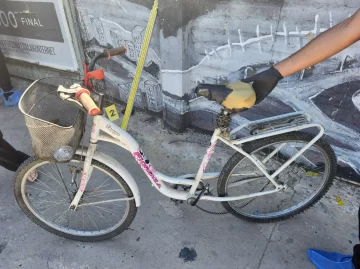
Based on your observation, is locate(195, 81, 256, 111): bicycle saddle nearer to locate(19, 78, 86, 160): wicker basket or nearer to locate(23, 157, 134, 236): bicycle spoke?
locate(19, 78, 86, 160): wicker basket

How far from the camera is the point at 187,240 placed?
2494 mm

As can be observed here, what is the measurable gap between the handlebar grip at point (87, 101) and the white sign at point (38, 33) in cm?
252

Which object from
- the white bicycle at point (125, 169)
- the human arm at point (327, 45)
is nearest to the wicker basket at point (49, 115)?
the white bicycle at point (125, 169)

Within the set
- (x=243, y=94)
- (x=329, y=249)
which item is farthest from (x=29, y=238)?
(x=329, y=249)

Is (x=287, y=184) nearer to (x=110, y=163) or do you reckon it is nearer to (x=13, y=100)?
(x=110, y=163)

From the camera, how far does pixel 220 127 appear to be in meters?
1.96

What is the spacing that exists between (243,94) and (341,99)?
1.36m

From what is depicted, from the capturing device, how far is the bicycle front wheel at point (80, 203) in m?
2.18

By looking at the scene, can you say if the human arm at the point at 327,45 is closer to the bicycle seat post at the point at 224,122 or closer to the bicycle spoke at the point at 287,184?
the bicycle seat post at the point at 224,122

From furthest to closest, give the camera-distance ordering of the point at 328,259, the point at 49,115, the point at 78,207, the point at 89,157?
the point at 78,207, the point at 328,259, the point at 89,157, the point at 49,115

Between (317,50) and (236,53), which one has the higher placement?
(317,50)

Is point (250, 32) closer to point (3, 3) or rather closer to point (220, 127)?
point (220, 127)

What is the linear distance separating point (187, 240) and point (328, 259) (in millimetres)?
1132

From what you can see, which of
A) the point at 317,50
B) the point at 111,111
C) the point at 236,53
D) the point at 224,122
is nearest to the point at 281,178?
the point at 224,122
